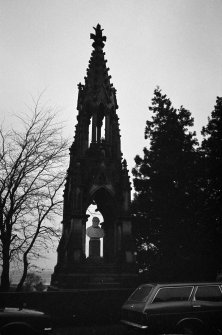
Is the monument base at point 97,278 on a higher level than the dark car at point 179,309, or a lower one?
higher

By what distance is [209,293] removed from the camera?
29.2ft

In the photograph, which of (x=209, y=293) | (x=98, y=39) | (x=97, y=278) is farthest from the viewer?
(x=98, y=39)

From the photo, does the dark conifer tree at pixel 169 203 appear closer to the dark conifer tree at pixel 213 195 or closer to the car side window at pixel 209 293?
the dark conifer tree at pixel 213 195

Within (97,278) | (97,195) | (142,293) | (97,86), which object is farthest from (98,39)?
(142,293)

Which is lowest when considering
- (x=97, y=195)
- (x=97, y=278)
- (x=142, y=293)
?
(x=142, y=293)

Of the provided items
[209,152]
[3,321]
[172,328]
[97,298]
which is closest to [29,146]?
[97,298]

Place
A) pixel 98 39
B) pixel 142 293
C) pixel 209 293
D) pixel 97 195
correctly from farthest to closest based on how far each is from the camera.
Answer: pixel 98 39
pixel 97 195
pixel 142 293
pixel 209 293

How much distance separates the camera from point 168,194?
21.0 m

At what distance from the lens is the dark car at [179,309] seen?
808 cm

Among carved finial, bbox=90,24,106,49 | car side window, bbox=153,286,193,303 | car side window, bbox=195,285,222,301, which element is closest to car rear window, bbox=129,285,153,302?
car side window, bbox=153,286,193,303

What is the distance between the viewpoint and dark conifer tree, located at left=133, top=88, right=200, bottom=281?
19406 mm

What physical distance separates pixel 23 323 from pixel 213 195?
1613cm

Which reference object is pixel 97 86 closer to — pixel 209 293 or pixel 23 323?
pixel 209 293

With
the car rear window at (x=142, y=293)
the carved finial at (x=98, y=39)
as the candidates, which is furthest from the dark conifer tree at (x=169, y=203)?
the car rear window at (x=142, y=293)
